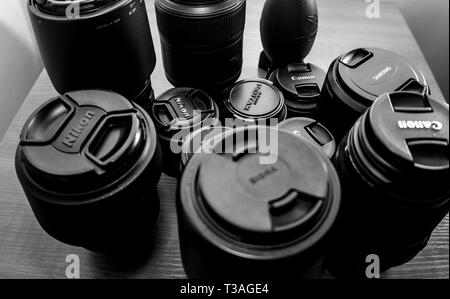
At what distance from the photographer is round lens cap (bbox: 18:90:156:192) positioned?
36 centimetres

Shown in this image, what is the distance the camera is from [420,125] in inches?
14.5

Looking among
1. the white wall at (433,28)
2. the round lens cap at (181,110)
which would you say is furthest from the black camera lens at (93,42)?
the white wall at (433,28)

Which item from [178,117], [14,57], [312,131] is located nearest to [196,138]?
[178,117]

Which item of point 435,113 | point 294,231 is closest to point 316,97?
point 435,113

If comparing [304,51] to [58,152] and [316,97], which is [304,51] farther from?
[58,152]

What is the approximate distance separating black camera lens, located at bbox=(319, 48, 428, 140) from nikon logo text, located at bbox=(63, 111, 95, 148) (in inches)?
11.1

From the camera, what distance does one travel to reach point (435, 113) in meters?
0.38

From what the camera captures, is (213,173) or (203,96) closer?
(213,173)

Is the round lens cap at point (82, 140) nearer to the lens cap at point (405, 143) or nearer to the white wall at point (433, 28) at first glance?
the lens cap at point (405, 143)

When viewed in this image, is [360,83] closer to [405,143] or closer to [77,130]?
[405,143]

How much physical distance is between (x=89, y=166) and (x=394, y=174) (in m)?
0.27

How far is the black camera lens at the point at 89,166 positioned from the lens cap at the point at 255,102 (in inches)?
6.3

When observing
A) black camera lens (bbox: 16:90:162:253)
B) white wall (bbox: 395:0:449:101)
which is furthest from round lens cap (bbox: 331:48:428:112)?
white wall (bbox: 395:0:449:101)

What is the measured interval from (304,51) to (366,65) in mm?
163
